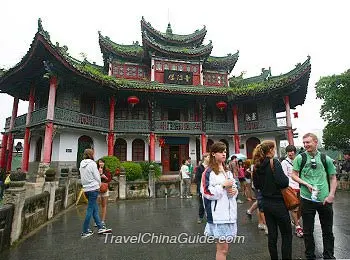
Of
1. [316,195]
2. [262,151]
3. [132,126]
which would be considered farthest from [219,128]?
[262,151]

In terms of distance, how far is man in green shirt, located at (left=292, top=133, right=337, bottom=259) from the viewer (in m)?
2.93

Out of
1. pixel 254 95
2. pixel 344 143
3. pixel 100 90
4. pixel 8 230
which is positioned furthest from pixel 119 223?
pixel 344 143

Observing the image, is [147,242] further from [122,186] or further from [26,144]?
[26,144]

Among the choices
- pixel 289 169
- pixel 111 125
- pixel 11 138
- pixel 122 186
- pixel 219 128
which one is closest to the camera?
pixel 289 169

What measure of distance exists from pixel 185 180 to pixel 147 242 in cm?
625

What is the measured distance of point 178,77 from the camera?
17844 millimetres

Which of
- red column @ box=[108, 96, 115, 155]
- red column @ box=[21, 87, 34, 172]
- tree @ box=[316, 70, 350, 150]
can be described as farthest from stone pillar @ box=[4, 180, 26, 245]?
tree @ box=[316, 70, 350, 150]

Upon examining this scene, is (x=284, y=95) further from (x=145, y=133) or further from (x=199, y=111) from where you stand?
(x=145, y=133)

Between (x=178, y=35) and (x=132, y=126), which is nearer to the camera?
(x=132, y=126)

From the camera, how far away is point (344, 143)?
60.6 ft

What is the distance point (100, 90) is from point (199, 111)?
7438mm

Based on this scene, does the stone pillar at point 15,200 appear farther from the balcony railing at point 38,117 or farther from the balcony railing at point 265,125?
the balcony railing at point 265,125

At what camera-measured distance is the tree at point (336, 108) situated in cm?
1532

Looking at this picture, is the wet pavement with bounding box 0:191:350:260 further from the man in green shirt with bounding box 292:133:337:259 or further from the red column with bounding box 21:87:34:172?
the red column with bounding box 21:87:34:172
